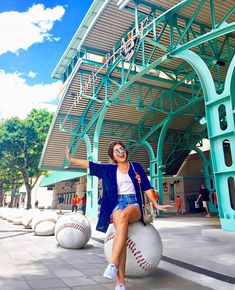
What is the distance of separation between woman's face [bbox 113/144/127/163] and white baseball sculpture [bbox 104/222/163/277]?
95 cm

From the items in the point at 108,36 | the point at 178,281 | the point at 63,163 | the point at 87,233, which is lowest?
the point at 178,281

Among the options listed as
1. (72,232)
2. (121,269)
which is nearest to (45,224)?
(72,232)

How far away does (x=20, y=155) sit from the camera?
2605cm

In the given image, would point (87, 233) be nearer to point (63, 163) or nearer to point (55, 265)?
point (55, 265)

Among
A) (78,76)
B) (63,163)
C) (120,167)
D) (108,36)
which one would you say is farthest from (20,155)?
(120,167)

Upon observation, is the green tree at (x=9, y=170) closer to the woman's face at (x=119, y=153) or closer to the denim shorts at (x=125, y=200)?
the woman's face at (x=119, y=153)

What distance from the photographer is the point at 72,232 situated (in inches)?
255

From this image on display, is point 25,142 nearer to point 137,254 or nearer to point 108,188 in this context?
point 108,188

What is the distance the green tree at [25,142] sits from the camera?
2527 centimetres

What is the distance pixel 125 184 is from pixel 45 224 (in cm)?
652

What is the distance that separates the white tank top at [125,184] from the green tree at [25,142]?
23425mm

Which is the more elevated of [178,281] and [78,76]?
[78,76]

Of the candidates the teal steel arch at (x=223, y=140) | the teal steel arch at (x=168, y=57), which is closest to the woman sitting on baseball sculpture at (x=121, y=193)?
the teal steel arch at (x=223, y=140)

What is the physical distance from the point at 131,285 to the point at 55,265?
6.14 ft
